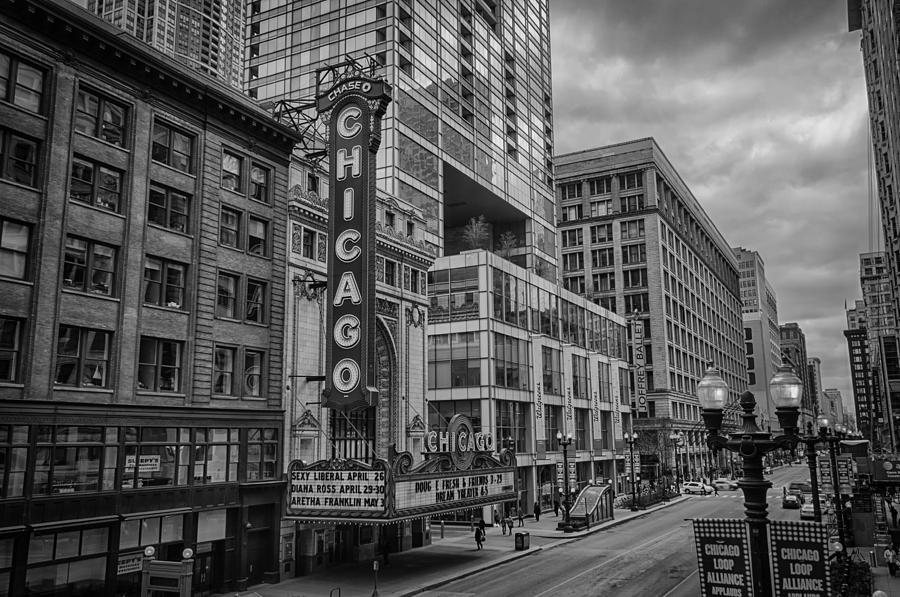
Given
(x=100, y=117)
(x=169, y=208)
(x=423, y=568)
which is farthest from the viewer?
(x=423, y=568)

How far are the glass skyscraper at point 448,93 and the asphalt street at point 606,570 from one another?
31311mm

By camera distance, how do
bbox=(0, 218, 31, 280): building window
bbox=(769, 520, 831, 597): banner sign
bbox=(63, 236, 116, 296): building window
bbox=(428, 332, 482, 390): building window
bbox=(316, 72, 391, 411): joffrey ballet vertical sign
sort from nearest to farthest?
bbox=(769, 520, 831, 597): banner sign → bbox=(0, 218, 31, 280): building window → bbox=(63, 236, 116, 296): building window → bbox=(316, 72, 391, 411): joffrey ballet vertical sign → bbox=(428, 332, 482, 390): building window

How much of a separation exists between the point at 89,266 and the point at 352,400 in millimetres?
12499

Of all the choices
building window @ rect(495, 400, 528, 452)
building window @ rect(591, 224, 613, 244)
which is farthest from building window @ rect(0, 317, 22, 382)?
building window @ rect(591, 224, 613, 244)

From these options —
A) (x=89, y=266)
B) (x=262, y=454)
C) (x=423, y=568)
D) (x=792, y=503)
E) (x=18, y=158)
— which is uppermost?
(x=18, y=158)

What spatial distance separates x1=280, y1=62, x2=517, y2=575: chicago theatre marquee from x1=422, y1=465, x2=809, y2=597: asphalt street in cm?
420

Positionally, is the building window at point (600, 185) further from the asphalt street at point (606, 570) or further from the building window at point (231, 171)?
the building window at point (231, 171)

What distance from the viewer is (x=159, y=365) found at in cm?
3006

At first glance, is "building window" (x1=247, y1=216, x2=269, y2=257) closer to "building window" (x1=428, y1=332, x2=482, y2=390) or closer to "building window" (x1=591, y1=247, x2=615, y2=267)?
"building window" (x1=428, y1=332, x2=482, y2=390)

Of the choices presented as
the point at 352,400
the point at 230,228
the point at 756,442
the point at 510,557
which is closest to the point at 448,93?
the point at 230,228

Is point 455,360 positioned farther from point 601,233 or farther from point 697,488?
point 601,233

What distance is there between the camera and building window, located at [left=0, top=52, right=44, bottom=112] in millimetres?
25625

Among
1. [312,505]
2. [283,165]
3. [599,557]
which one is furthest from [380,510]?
[283,165]

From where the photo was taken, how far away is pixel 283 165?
1469 inches
